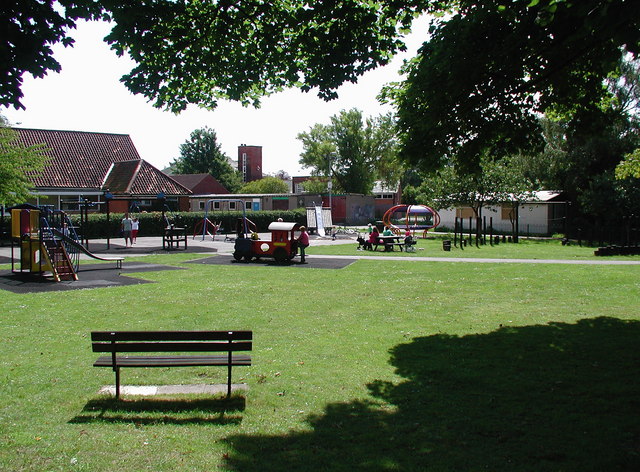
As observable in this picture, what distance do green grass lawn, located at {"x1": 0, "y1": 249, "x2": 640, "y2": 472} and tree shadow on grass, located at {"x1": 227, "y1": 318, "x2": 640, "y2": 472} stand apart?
0.07 ft

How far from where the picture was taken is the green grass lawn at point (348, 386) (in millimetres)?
4941

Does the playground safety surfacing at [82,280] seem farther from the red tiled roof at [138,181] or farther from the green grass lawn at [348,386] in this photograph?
the red tiled roof at [138,181]

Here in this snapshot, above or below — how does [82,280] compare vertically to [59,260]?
below

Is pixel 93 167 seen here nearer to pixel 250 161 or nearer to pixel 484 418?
pixel 484 418

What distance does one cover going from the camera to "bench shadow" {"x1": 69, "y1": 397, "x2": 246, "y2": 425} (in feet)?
19.2

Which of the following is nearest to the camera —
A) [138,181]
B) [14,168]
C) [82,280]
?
[82,280]

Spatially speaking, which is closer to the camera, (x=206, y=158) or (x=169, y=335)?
(x=169, y=335)

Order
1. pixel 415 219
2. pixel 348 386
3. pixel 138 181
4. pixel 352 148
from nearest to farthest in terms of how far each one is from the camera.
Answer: pixel 348 386 → pixel 138 181 → pixel 415 219 → pixel 352 148

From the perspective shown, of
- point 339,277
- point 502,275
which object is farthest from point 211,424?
point 502,275

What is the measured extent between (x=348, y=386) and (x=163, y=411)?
226 cm

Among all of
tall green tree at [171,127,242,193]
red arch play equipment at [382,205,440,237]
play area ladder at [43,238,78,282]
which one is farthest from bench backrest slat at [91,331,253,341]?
tall green tree at [171,127,242,193]

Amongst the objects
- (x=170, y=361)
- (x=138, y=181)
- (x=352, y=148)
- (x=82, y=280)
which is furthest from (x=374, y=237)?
(x=352, y=148)

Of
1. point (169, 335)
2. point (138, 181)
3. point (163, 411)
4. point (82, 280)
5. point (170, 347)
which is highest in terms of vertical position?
point (138, 181)

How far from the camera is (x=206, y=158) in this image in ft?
307
